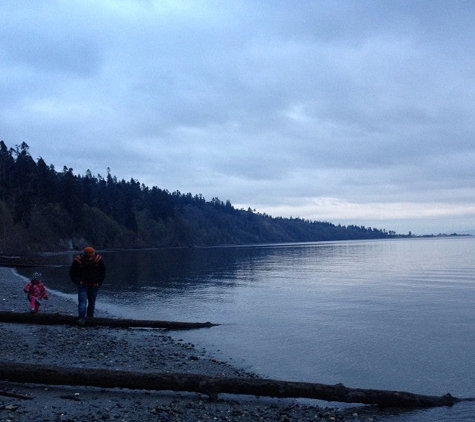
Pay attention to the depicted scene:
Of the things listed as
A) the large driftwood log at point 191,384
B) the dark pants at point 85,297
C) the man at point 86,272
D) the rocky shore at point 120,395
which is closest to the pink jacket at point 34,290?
the rocky shore at point 120,395

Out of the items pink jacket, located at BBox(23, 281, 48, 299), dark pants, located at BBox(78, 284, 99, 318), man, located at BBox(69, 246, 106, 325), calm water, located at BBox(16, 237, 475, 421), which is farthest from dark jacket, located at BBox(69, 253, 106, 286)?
calm water, located at BBox(16, 237, 475, 421)

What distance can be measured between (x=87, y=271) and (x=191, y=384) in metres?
9.08

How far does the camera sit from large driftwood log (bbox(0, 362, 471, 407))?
10516mm

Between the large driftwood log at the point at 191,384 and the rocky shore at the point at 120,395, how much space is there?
235 mm

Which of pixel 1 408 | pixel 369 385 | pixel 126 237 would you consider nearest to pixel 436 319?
pixel 369 385

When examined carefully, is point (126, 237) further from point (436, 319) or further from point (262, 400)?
point (262, 400)

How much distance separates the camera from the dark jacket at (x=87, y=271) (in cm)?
1845

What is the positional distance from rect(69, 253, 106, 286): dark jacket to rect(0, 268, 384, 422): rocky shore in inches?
74.4

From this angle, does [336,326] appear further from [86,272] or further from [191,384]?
[191,384]

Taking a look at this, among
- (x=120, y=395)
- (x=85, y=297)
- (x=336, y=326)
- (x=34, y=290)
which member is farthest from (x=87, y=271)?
(x=336, y=326)

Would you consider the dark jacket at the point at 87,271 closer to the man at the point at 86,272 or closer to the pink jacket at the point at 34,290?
the man at the point at 86,272

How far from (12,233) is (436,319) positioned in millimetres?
106158

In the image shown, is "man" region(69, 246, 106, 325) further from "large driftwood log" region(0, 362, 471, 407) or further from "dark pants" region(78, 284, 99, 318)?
"large driftwood log" region(0, 362, 471, 407)

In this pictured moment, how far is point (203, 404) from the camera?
10.7m
